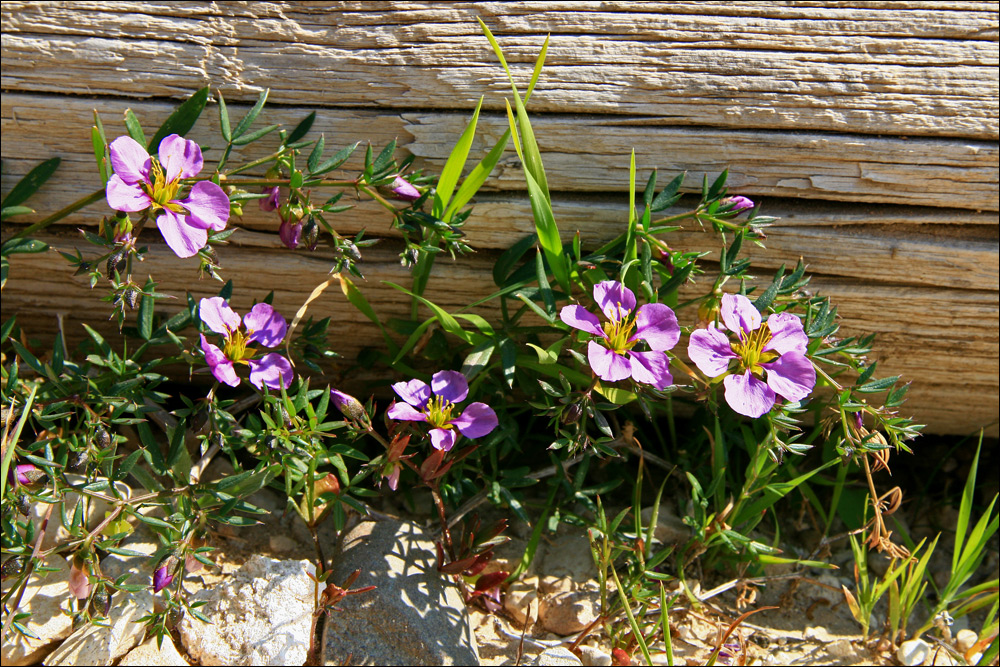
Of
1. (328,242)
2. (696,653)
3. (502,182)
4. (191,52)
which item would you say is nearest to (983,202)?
(502,182)

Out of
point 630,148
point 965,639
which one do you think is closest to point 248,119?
point 630,148

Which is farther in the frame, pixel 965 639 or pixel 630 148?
pixel 965 639

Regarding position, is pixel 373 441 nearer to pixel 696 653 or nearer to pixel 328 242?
pixel 328 242

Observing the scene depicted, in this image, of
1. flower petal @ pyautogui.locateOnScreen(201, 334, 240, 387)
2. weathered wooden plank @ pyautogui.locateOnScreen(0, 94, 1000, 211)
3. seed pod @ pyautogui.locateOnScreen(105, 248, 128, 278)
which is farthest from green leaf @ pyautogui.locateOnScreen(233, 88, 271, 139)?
flower petal @ pyautogui.locateOnScreen(201, 334, 240, 387)

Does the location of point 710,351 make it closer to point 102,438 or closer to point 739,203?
point 739,203

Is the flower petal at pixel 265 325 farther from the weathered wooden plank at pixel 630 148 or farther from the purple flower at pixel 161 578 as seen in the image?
the purple flower at pixel 161 578
